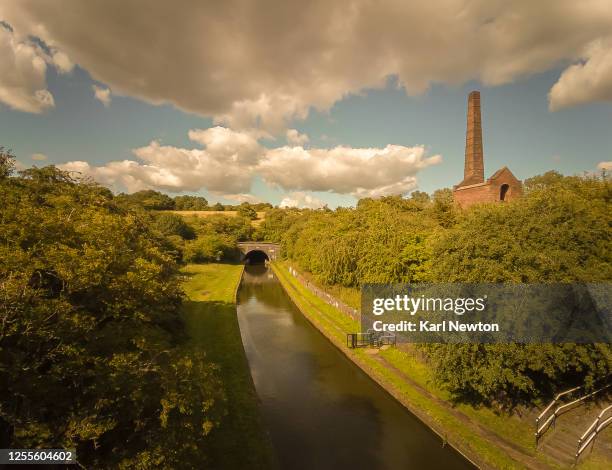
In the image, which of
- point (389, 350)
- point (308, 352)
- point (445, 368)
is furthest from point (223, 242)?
point (445, 368)

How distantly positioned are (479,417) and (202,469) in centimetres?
1255

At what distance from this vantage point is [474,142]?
4597cm

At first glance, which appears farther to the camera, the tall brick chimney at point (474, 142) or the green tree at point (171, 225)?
the green tree at point (171, 225)

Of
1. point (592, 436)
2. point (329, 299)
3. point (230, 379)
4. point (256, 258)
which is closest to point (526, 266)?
point (592, 436)

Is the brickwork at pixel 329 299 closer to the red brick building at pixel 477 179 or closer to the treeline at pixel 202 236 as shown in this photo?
the treeline at pixel 202 236

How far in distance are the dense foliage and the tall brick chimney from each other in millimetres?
45695

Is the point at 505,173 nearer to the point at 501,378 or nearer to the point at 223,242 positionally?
the point at 501,378

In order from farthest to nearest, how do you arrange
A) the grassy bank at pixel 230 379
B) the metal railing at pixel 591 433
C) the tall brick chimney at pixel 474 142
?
1. the tall brick chimney at pixel 474 142
2. the grassy bank at pixel 230 379
3. the metal railing at pixel 591 433

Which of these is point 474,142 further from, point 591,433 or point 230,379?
point 230,379

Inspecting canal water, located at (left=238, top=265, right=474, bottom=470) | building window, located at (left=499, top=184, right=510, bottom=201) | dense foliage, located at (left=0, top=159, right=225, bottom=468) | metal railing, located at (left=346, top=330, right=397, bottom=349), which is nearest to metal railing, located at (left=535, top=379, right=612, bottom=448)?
canal water, located at (left=238, top=265, right=474, bottom=470)

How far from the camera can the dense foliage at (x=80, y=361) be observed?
6.84 meters

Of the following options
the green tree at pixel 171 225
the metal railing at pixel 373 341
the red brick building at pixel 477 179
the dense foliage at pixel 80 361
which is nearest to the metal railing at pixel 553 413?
the metal railing at pixel 373 341

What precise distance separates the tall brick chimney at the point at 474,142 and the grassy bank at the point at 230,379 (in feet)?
120

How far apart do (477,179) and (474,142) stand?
18.6 ft
